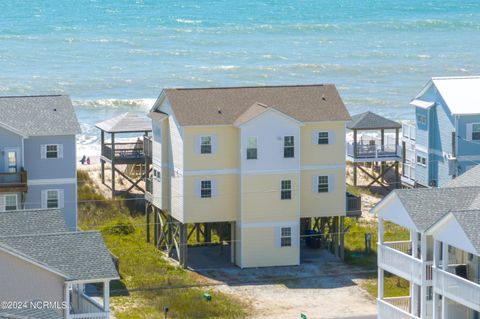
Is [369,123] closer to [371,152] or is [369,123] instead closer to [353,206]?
[371,152]

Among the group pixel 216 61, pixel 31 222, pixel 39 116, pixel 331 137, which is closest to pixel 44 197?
pixel 39 116

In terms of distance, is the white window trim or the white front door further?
the white window trim

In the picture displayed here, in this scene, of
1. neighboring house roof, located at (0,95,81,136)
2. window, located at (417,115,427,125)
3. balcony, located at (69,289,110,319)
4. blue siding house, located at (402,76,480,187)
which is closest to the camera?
balcony, located at (69,289,110,319)

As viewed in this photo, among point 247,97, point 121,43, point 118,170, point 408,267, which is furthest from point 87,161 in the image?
point 121,43

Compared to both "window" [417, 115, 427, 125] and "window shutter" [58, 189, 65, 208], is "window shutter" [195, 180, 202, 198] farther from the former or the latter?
"window" [417, 115, 427, 125]

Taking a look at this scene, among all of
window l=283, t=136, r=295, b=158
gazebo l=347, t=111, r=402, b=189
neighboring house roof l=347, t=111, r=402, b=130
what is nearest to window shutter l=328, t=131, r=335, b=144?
window l=283, t=136, r=295, b=158

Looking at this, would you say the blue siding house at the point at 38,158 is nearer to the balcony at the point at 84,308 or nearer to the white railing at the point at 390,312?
the white railing at the point at 390,312

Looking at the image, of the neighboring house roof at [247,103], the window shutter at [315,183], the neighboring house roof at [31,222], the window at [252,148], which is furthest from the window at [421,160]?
the neighboring house roof at [31,222]
